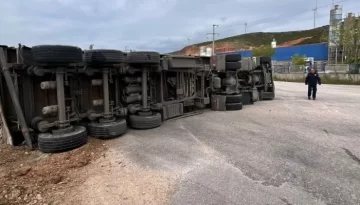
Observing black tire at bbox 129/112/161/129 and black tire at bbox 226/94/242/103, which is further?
black tire at bbox 226/94/242/103

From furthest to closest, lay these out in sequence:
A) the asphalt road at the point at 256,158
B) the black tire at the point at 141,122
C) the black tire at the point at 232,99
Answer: the black tire at the point at 232,99 → the black tire at the point at 141,122 → the asphalt road at the point at 256,158

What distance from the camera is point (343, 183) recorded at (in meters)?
3.23

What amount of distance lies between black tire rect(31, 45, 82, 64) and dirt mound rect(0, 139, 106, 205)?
57.7 inches

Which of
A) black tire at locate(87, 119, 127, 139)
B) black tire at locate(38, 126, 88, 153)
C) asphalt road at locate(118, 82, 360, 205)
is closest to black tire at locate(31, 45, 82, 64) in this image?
black tire at locate(38, 126, 88, 153)

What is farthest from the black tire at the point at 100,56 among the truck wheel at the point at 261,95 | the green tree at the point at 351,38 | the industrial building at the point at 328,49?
the industrial building at the point at 328,49

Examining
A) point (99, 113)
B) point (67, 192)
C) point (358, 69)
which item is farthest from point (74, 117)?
point (358, 69)

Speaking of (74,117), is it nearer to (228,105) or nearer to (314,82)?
(228,105)

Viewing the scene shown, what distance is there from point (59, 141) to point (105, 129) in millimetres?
924

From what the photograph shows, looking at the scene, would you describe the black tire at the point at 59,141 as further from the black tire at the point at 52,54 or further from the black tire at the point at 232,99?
the black tire at the point at 232,99

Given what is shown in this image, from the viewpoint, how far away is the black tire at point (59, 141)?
4230 millimetres

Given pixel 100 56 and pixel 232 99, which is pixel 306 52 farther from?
pixel 100 56

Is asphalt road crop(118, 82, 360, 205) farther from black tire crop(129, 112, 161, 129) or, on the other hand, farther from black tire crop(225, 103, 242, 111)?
black tire crop(225, 103, 242, 111)


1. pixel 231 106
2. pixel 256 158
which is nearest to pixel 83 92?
pixel 256 158

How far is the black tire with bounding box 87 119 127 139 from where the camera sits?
198 inches
